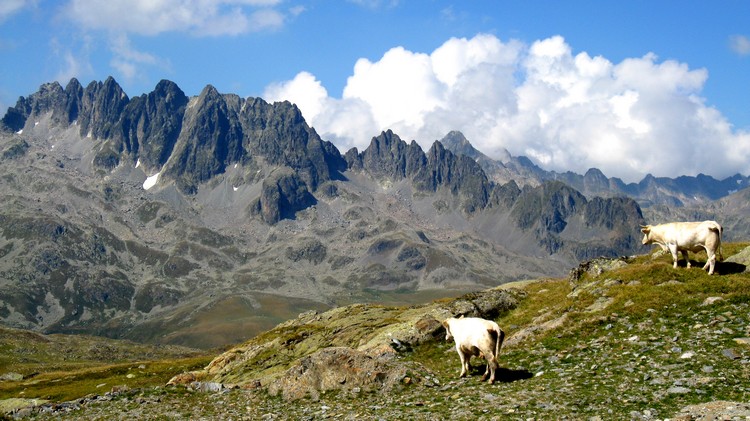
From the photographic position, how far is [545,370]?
25781mm

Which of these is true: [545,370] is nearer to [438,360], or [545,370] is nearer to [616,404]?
[616,404]

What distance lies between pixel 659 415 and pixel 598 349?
31.4 feet

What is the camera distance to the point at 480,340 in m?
25.8

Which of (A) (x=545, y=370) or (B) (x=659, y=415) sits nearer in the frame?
(B) (x=659, y=415)

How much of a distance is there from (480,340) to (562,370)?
12.6ft

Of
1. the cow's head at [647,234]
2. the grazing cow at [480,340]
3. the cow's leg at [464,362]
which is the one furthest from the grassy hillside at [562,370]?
the cow's head at [647,234]

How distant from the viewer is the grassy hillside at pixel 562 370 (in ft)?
65.6

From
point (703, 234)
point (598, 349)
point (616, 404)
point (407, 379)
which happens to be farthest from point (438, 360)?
point (703, 234)

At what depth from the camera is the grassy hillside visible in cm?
2000

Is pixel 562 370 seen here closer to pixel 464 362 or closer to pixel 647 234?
pixel 464 362

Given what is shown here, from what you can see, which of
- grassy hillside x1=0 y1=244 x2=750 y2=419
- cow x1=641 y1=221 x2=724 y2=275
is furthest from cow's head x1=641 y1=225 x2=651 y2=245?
grassy hillside x1=0 y1=244 x2=750 y2=419

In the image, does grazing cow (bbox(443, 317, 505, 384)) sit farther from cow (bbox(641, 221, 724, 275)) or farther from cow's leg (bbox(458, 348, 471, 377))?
cow (bbox(641, 221, 724, 275))

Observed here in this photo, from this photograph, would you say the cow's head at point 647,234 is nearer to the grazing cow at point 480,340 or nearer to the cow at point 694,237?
the cow at point 694,237

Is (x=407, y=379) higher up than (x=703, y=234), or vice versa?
(x=703, y=234)
